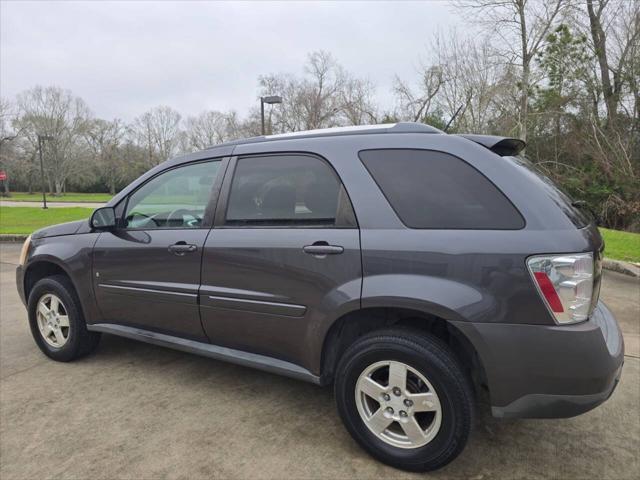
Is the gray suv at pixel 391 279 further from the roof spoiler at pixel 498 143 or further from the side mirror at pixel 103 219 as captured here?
the side mirror at pixel 103 219

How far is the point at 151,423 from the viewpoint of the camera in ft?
9.15

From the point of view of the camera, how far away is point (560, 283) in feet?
6.57

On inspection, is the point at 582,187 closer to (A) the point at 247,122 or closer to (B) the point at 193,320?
(B) the point at 193,320

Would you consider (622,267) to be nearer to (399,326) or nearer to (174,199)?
(399,326)

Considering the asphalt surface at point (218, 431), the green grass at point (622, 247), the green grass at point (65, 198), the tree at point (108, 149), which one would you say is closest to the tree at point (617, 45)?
the green grass at point (622, 247)

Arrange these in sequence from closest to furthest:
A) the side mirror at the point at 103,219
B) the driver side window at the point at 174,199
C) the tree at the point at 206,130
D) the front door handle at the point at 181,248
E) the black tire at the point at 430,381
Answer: the black tire at the point at 430,381 < the front door handle at the point at 181,248 < the driver side window at the point at 174,199 < the side mirror at the point at 103,219 < the tree at the point at 206,130

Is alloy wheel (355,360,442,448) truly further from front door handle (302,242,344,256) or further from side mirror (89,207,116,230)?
side mirror (89,207,116,230)

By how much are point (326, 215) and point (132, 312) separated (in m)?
1.76

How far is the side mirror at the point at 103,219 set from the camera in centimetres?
337

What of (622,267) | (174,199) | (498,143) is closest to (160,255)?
(174,199)

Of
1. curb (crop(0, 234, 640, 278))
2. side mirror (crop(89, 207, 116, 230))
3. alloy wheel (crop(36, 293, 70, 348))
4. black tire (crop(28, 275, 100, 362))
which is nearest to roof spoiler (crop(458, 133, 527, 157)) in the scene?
side mirror (crop(89, 207, 116, 230))

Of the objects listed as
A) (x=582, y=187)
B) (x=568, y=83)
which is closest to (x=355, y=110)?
(x=568, y=83)

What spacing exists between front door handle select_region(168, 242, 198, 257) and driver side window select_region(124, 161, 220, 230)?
146 millimetres

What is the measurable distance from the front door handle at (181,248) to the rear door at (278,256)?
0.42 feet
